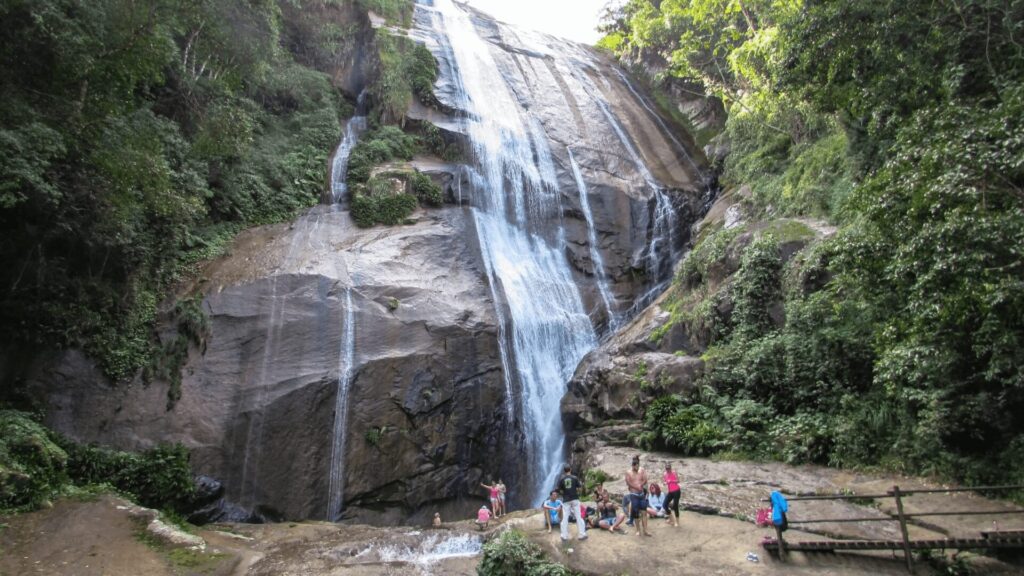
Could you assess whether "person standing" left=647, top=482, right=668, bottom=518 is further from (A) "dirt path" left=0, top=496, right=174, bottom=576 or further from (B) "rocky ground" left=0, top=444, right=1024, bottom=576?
(A) "dirt path" left=0, top=496, right=174, bottom=576

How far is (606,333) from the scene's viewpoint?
69.3 ft


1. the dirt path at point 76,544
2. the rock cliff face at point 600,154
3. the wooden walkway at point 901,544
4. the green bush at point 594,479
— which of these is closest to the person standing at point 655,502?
the wooden walkway at point 901,544

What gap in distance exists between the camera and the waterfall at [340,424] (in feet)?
48.4

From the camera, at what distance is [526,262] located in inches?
869

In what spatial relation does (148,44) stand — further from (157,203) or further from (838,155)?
(838,155)

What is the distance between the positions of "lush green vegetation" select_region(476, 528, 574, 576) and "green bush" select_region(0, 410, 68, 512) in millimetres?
7931

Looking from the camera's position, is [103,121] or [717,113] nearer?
[103,121]

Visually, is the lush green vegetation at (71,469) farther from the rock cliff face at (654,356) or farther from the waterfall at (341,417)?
the rock cliff face at (654,356)

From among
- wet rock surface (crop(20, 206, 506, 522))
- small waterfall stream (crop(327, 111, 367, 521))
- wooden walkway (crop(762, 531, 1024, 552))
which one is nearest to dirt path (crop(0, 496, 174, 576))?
wet rock surface (crop(20, 206, 506, 522))

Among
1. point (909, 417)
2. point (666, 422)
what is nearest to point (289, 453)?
point (666, 422)

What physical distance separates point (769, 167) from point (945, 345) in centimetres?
1400

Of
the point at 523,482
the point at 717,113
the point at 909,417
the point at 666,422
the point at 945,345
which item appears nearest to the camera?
the point at 945,345

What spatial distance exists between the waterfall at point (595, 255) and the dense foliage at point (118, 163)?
1144 centimetres

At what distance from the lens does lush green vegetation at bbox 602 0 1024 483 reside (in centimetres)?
849
